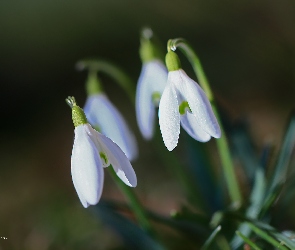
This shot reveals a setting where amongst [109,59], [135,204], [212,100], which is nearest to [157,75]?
[212,100]

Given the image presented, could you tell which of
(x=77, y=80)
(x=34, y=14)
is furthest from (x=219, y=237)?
(x=34, y=14)

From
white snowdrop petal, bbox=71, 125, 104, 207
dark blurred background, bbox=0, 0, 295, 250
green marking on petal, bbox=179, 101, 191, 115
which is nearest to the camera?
white snowdrop petal, bbox=71, 125, 104, 207

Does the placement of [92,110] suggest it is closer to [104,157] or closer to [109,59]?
[104,157]

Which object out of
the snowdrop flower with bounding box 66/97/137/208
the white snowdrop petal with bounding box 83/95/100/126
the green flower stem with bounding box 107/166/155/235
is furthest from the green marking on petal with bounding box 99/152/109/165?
the white snowdrop petal with bounding box 83/95/100/126

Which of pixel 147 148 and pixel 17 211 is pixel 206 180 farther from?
pixel 147 148

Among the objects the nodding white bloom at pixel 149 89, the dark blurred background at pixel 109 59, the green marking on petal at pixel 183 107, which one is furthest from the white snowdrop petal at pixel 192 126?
the dark blurred background at pixel 109 59

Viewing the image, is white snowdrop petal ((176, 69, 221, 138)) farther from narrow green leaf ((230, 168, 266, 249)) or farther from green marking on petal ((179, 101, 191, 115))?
narrow green leaf ((230, 168, 266, 249))
